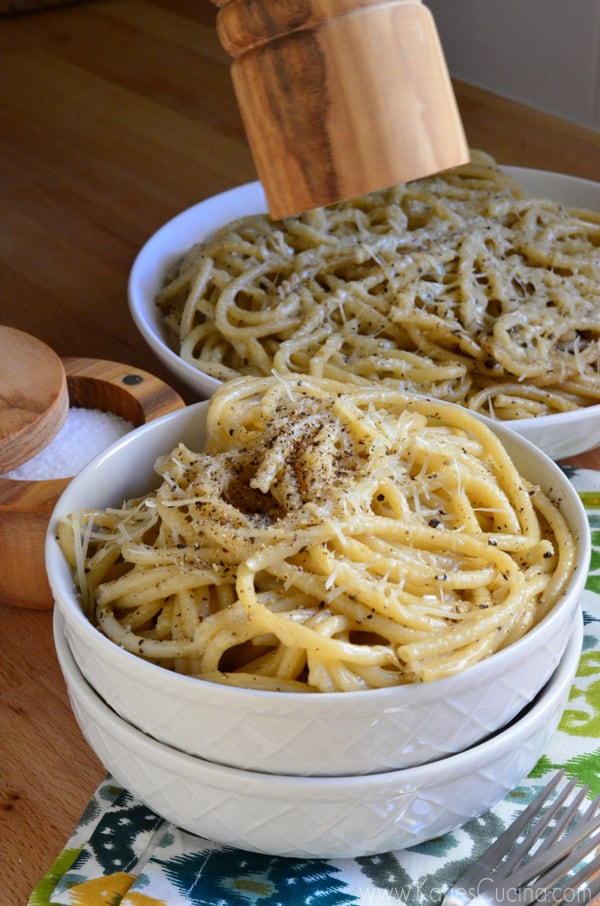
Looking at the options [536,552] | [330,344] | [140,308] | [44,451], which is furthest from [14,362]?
[536,552]

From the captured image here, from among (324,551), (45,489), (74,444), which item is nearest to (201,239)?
(74,444)

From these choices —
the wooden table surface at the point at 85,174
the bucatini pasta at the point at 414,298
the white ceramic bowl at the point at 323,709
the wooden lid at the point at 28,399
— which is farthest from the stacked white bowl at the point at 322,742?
the bucatini pasta at the point at 414,298

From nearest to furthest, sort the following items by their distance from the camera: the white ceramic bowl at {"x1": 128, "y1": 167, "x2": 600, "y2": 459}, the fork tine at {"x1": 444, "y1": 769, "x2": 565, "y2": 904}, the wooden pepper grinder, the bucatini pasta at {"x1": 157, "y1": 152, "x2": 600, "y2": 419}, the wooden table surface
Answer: the wooden pepper grinder < the fork tine at {"x1": 444, "y1": 769, "x2": 565, "y2": 904} < the wooden table surface < the white ceramic bowl at {"x1": 128, "y1": 167, "x2": 600, "y2": 459} < the bucatini pasta at {"x1": 157, "y1": 152, "x2": 600, "y2": 419}

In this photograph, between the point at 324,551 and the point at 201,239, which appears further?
the point at 201,239

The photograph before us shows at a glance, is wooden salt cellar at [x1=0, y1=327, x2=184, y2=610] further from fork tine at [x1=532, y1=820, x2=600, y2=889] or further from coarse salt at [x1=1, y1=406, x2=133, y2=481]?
fork tine at [x1=532, y1=820, x2=600, y2=889]

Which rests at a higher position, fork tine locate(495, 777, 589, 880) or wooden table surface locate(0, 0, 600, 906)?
wooden table surface locate(0, 0, 600, 906)

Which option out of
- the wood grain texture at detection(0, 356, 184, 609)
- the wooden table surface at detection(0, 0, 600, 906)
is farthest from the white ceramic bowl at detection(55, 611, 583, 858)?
the wood grain texture at detection(0, 356, 184, 609)

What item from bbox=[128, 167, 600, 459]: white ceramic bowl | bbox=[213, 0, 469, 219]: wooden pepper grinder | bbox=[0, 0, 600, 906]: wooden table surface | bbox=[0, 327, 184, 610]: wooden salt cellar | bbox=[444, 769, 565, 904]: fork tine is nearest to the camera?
bbox=[213, 0, 469, 219]: wooden pepper grinder

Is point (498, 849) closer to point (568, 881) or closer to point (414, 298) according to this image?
point (568, 881)
